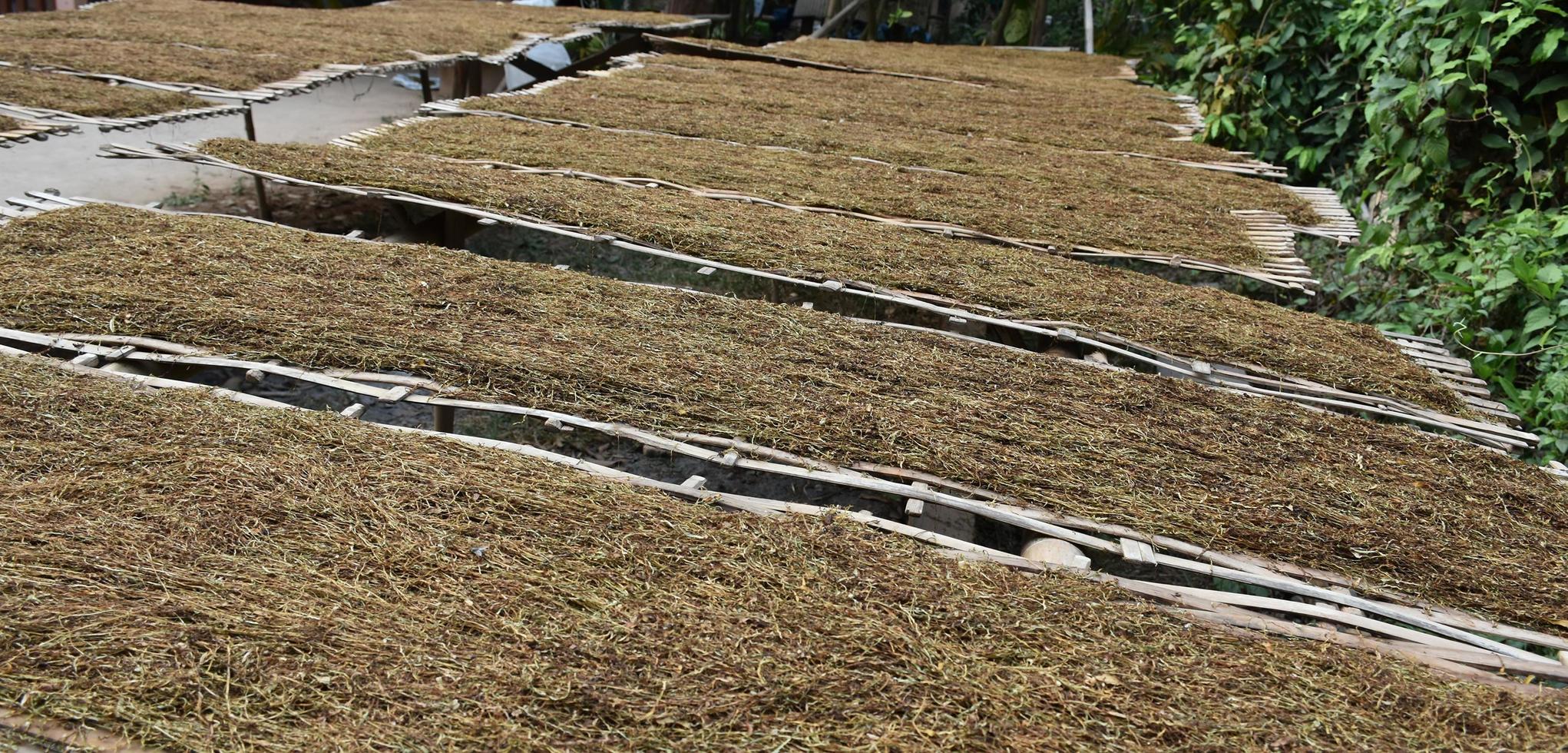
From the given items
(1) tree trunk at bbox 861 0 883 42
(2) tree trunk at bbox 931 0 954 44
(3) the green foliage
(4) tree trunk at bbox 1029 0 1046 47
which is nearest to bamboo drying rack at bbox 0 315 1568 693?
(3) the green foliage

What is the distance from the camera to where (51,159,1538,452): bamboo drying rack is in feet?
8.79

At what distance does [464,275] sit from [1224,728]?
2395 millimetres

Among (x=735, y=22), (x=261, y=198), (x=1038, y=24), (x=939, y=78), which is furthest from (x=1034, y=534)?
(x=735, y=22)

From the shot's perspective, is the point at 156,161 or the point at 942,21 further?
the point at 942,21

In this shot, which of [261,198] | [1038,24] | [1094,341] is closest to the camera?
[1094,341]

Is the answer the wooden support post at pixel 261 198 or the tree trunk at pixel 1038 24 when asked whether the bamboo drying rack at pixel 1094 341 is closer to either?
the wooden support post at pixel 261 198

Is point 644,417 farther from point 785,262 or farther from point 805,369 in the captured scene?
point 785,262

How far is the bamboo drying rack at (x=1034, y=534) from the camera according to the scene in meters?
1.78

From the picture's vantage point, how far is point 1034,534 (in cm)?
215

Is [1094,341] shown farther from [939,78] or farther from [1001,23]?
[1001,23]

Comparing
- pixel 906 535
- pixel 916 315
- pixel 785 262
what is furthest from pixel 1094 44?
pixel 906 535

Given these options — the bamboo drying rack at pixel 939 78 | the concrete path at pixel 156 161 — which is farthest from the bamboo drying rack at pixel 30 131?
the bamboo drying rack at pixel 939 78

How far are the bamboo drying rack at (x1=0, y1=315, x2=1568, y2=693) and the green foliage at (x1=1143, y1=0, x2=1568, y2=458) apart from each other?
4.99 feet

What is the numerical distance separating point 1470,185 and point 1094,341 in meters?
2.25
